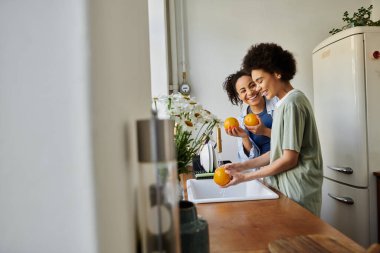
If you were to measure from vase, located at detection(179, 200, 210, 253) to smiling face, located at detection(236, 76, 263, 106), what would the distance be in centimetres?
155

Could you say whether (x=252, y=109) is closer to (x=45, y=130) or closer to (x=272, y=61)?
(x=272, y=61)

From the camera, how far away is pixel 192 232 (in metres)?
0.48

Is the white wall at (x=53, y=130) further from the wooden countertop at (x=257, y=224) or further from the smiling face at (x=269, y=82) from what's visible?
the smiling face at (x=269, y=82)

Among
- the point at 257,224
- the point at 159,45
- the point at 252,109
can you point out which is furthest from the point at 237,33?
the point at 257,224

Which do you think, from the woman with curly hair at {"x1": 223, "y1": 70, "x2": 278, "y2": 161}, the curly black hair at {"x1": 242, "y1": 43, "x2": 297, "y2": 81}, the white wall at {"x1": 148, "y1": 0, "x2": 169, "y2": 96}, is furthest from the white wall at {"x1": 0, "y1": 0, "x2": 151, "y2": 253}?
the white wall at {"x1": 148, "y1": 0, "x2": 169, "y2": 96}

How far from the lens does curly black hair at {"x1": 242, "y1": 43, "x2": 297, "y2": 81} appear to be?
133 cm

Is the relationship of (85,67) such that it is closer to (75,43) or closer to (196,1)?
(75,43)

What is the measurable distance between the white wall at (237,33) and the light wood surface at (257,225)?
1.70 metres

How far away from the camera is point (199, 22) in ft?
8.77

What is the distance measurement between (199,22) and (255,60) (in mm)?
1487

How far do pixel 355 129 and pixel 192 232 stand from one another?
6.12ft

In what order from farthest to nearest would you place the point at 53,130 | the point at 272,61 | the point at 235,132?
the point at 235,132 → the point at 272,61 → the point at 53,130

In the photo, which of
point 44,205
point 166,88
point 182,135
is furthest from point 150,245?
point 166,88

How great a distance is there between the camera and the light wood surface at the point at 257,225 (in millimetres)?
687
